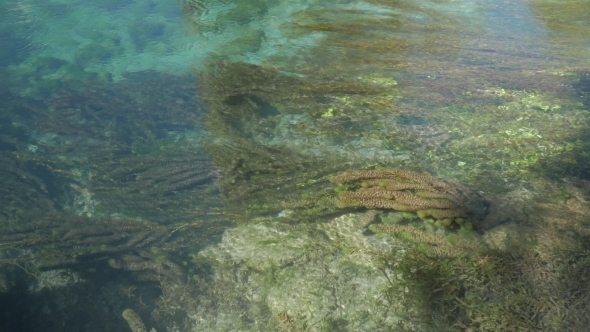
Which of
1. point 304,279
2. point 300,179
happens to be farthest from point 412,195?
point 304,279

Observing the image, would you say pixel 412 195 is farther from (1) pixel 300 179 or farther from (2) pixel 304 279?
(2) pixel 304 279

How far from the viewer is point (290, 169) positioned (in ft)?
15.0

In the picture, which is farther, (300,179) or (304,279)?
(300,179)

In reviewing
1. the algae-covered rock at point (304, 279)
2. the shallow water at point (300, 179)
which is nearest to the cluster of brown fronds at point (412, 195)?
the shallow water at point (300, 179)

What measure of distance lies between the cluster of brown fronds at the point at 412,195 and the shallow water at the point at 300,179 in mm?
19

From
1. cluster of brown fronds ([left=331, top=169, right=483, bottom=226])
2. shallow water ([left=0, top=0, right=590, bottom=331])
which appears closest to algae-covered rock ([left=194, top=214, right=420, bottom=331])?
shallow water ([left=0, top=0, right=590, bottom=331])

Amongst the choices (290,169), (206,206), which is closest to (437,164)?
(290,169)

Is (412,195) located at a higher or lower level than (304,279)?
higher

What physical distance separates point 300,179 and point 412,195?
1020 mm

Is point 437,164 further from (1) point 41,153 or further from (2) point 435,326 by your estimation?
(1) point 41,153

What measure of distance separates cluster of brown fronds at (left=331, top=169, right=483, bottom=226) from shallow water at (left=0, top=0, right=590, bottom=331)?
19 mm

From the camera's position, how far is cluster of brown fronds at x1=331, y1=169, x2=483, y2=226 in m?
3.92

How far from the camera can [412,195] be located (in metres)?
4.05

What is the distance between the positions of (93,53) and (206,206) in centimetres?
478
